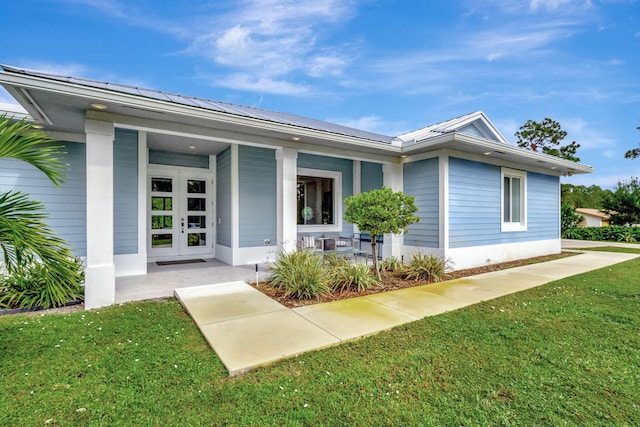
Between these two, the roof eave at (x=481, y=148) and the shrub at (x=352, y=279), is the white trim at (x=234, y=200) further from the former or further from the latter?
the roof eave at (x=481, y=148)

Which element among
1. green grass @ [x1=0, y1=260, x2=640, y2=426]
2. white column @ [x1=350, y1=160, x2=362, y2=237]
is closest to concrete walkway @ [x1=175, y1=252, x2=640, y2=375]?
green grass @ [x1=0, y1=260, x2=640, y2=426]

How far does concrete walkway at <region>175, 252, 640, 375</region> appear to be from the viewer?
3.16 metres

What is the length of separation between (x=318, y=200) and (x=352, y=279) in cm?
445

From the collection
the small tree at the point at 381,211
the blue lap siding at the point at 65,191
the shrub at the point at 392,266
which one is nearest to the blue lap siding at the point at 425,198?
the shrub at the point at 392,266

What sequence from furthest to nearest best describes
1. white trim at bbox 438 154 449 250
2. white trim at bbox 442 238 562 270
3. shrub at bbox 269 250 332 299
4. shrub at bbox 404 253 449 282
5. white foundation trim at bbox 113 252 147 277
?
white trim at bbox 442 238 562 270 → white trim at bbox 438 154 449 250 → white foundation trim at bbox 113 252 147 277 → shrub at bbox 404 253 449 282 → shrub at bbox 269 250 332 299

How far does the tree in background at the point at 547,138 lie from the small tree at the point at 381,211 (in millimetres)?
23896

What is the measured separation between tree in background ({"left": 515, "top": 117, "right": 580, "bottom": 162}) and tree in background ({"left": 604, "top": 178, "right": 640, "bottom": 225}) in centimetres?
567

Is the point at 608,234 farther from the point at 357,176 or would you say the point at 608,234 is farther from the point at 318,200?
the point at 318,200

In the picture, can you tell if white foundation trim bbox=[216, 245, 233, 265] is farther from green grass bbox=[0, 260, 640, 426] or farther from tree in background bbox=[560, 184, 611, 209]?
tree in background bbox=[560, 184, 611, 209]

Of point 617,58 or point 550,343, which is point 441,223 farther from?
point 617,58

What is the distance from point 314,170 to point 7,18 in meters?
9.50

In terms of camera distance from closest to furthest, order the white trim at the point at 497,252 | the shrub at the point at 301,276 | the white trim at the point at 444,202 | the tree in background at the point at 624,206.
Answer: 1. the shrub at the point at 301,276
2. the white trim at the point at 444,202
3. the white trim at the point at 497,252
4. the tree in background at the point at 624,206

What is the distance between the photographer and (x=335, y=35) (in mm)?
11445

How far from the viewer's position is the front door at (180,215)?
27.3 ft
